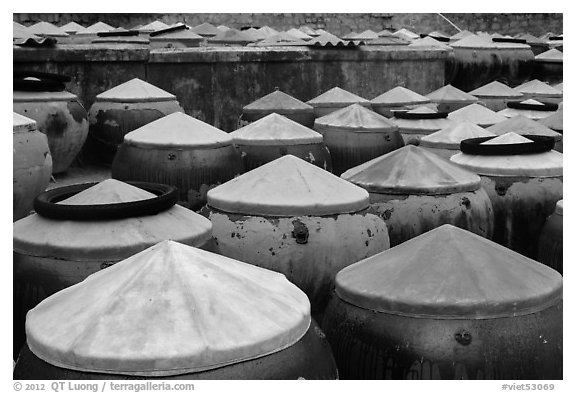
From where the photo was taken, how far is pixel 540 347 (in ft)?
12.6

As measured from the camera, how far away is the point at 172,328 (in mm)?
3008

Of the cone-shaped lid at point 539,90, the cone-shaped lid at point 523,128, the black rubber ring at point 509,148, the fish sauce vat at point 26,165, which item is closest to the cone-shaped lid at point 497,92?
the cone-shaped lid at point 539,90

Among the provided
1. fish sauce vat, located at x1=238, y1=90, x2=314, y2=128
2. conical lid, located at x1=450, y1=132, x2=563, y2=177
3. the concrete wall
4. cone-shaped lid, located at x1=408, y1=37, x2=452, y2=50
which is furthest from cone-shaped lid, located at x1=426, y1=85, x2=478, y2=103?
conical lid, located at x1=450, y1=132, x2=563, y2=177

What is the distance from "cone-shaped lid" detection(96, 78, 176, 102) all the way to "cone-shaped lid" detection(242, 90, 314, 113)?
933 mm

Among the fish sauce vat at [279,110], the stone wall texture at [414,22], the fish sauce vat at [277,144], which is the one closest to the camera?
the fish sauce vat at [277,144]

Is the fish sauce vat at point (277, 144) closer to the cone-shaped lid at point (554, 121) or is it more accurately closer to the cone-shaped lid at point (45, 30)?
the cone-shaped lid at point (554, 121)

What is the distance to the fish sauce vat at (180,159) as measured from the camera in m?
6.80

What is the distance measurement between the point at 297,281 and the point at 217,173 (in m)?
1.99

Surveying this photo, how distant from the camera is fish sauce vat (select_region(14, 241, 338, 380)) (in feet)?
9.63

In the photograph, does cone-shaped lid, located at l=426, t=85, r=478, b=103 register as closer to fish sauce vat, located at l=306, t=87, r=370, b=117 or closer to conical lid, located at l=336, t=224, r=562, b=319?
fish sauce vat, located at l=306, t=87, r=370, b=117

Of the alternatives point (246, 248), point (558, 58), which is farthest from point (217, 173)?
point (558, 58)

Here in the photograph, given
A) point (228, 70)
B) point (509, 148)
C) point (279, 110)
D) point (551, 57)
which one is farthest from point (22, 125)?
point (551, 57)

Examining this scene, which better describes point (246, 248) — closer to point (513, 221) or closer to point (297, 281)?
point (297, 281)

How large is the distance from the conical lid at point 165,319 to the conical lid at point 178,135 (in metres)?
3.46
